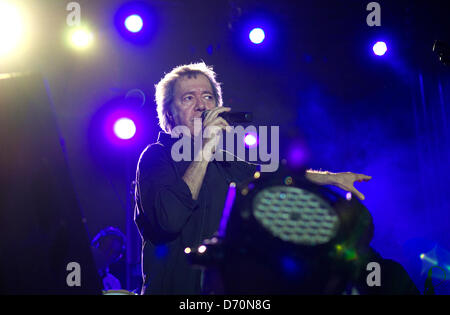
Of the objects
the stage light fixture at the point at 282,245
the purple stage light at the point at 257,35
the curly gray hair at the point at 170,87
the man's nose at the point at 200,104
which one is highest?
the purple stage light at the point at 257,35

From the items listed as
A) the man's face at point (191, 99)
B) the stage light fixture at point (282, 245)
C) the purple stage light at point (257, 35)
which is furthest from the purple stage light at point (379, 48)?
the stage light fixture at point (282, 245)

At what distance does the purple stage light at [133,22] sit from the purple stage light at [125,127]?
3.71 feet

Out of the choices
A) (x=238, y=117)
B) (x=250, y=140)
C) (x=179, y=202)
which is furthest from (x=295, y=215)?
(x=250, y=140)

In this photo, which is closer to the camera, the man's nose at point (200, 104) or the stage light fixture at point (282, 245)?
the stage light fixture at point (282, 245)

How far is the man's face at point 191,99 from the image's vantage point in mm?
2301

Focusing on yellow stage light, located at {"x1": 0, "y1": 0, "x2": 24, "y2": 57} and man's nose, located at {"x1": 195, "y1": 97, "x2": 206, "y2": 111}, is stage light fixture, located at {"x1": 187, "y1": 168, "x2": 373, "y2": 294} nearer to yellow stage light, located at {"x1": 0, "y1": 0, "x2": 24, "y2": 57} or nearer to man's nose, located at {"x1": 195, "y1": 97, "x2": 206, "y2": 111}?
man's nose, located at {"x1": 195, "y1": 97, "x2": 206, "y2": 111}

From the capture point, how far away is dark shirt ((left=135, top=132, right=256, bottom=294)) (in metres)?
1.48

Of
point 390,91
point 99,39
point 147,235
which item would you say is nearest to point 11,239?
point 147,235

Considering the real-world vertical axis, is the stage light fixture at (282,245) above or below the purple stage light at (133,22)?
below

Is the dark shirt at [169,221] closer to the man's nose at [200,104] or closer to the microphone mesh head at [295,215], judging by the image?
the man's nose at [200,104]

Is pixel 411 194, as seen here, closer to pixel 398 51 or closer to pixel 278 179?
pixel 398 51

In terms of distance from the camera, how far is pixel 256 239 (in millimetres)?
801

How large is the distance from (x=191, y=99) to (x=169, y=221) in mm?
1031

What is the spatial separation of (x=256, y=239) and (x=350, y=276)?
0.76ft
